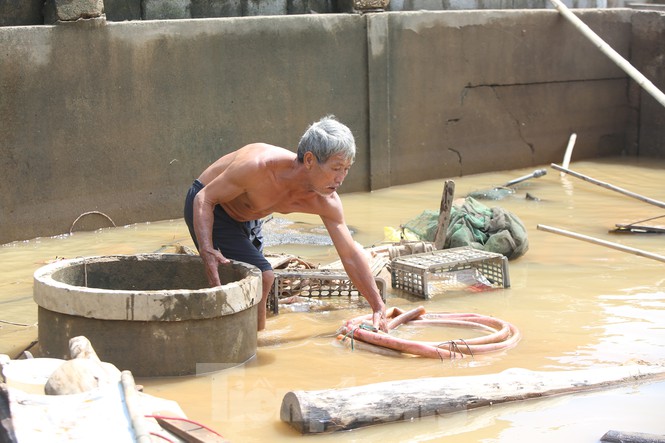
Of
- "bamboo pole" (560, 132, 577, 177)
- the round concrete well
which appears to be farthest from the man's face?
"bamboo pole" (560, 132, 577, 177)

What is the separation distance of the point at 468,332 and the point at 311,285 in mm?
1196

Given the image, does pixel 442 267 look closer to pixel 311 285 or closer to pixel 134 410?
pixel 311 285

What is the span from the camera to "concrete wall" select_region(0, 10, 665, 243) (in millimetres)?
8258

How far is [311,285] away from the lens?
21.5 ft

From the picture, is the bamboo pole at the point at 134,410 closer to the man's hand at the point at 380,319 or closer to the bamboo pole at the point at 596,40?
the man's hand at the point at 380,319

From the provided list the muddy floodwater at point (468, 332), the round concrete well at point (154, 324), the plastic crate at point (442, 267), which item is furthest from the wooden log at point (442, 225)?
the round concrete well at point (154, 324)

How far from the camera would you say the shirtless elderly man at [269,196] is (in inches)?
201

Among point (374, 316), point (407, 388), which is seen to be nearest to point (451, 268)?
point (374, 316)

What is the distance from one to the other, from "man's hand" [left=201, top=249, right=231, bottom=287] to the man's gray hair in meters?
0.72

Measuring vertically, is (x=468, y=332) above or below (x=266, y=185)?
below

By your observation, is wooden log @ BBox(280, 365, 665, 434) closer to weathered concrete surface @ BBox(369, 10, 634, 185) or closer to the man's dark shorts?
the man's dark shorts

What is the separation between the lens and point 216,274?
17.1 ft

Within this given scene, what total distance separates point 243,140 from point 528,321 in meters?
4.21

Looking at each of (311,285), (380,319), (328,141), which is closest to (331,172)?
(328,141)
